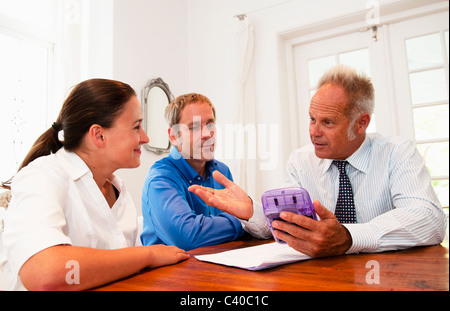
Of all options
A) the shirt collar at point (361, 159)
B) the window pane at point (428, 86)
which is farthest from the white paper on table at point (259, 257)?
the window pane at point (428, 86)

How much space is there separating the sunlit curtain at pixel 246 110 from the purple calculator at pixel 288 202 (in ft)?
7.19

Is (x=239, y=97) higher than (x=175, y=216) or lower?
higher

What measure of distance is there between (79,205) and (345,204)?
1.00 m

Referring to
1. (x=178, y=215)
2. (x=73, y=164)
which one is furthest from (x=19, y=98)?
(x=178, y=215)

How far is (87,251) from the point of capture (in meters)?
0.73

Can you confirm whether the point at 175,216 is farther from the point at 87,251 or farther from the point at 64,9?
the point at 64,9

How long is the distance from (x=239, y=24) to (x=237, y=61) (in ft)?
1.19

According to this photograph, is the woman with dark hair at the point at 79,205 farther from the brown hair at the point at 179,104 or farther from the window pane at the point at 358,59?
the window pane at the point at 358,59

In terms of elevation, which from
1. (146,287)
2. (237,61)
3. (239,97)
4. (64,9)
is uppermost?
(64,9)

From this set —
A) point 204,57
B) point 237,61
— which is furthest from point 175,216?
point 204,57

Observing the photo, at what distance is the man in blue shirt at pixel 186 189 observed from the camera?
1277 millimetres

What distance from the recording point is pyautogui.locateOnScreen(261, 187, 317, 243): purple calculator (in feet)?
2.88

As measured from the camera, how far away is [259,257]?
891 millimetres
